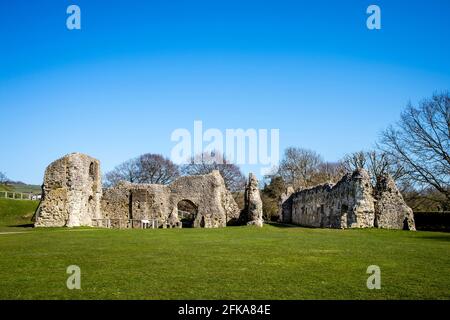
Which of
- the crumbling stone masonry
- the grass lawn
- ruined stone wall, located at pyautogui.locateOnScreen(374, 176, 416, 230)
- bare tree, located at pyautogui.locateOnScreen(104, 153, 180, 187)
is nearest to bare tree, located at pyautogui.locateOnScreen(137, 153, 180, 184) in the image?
bare tree, located at pyautogui.locateOnScreen(104, 153, 180, 187)

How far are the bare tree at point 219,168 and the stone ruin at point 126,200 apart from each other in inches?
993

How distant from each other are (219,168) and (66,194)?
118 feet

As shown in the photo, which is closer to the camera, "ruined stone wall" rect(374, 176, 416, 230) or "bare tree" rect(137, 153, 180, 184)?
"ruined stone wall" rect(374, 176, 416, 230)

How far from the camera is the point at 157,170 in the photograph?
67312 mm

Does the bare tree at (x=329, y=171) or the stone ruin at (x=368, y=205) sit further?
the bare tree at (x=329, y=171)

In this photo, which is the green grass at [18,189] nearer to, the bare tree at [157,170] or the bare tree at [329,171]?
the bare tree at [157,170]

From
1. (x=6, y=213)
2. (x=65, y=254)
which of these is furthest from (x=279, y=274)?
(x=6, y=213)

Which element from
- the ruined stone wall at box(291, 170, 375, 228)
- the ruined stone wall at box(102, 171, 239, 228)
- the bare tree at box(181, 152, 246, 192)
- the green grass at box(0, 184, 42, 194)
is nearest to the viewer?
the ruined stone wall at box(291, 170, 375, 228)

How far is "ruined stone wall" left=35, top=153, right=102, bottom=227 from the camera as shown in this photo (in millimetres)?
27922

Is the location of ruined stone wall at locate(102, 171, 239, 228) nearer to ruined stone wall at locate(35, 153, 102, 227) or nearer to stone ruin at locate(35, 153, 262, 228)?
stone ruin at locate(35, 153, 262, 228)

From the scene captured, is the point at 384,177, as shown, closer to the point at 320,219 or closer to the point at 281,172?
the point at 320,219

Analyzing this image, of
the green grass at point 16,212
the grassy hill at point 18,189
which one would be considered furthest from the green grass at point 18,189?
the green grass at point 16,212

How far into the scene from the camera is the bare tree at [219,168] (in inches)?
2483
